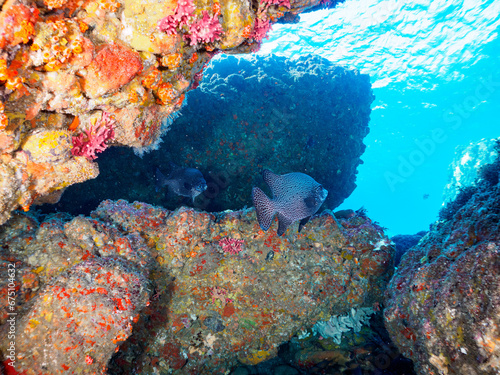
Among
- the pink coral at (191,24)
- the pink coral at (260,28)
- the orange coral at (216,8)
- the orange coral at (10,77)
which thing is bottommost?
the orange coral at (10,77)

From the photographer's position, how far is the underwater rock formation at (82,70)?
Result: 1852mm

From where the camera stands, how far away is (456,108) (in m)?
30.0

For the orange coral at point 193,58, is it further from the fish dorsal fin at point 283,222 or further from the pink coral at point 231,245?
the pink coral at point 231,245

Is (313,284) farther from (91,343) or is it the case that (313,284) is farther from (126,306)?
(91,343)

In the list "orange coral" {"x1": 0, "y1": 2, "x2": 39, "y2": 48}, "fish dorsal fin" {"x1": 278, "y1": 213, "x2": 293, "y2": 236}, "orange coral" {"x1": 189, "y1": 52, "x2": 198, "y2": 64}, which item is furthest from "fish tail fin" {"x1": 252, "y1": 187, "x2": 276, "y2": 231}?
"orange coral" {"x1": 0, "y1": 2, "x2": 39, "y2": 48}

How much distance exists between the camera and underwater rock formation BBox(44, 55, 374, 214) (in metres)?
7.37

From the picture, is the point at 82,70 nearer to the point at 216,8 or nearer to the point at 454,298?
the point at 216,8

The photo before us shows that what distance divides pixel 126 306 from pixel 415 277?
4.03 metres

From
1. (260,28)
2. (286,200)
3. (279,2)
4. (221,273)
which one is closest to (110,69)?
(260,28)

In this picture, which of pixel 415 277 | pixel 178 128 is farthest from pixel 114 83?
pixel 178 128

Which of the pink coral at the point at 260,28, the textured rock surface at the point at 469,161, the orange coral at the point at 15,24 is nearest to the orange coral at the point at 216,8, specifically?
the pink coral at the point at 260,28

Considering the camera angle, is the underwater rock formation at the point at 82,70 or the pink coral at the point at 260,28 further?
the pink coral at the point at 260,28

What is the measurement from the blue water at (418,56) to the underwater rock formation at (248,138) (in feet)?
33.5

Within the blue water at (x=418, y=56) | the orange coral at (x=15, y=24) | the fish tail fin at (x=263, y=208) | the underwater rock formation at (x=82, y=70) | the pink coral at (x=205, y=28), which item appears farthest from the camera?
the blue water at (x=418, y=56)
